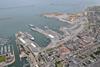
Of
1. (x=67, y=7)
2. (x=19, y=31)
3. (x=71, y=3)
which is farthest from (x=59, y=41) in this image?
(x=71, y=3)

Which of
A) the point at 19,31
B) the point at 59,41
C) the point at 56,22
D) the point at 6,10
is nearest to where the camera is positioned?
the point at 59,41

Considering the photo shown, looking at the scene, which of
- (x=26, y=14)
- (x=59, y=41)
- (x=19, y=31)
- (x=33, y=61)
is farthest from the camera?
(x=26, y=14)

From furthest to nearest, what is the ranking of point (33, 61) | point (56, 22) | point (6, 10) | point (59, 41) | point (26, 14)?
point (6, 10) → point (26, 14) → point (56, 22) → point (59, 41) → point (33, 61)

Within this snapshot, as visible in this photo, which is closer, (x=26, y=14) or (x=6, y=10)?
(x=26, y=14)

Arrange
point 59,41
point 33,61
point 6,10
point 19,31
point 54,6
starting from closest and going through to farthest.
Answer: point 33,61 → point 59,41 → point 19,31 → point 6,10 → point 54,6

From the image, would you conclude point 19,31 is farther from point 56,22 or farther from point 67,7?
point 67,7

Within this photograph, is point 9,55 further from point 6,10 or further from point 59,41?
point 6,10

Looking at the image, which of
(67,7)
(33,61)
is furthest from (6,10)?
(33,61)

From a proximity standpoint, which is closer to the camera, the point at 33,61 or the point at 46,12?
the point at 33,61
